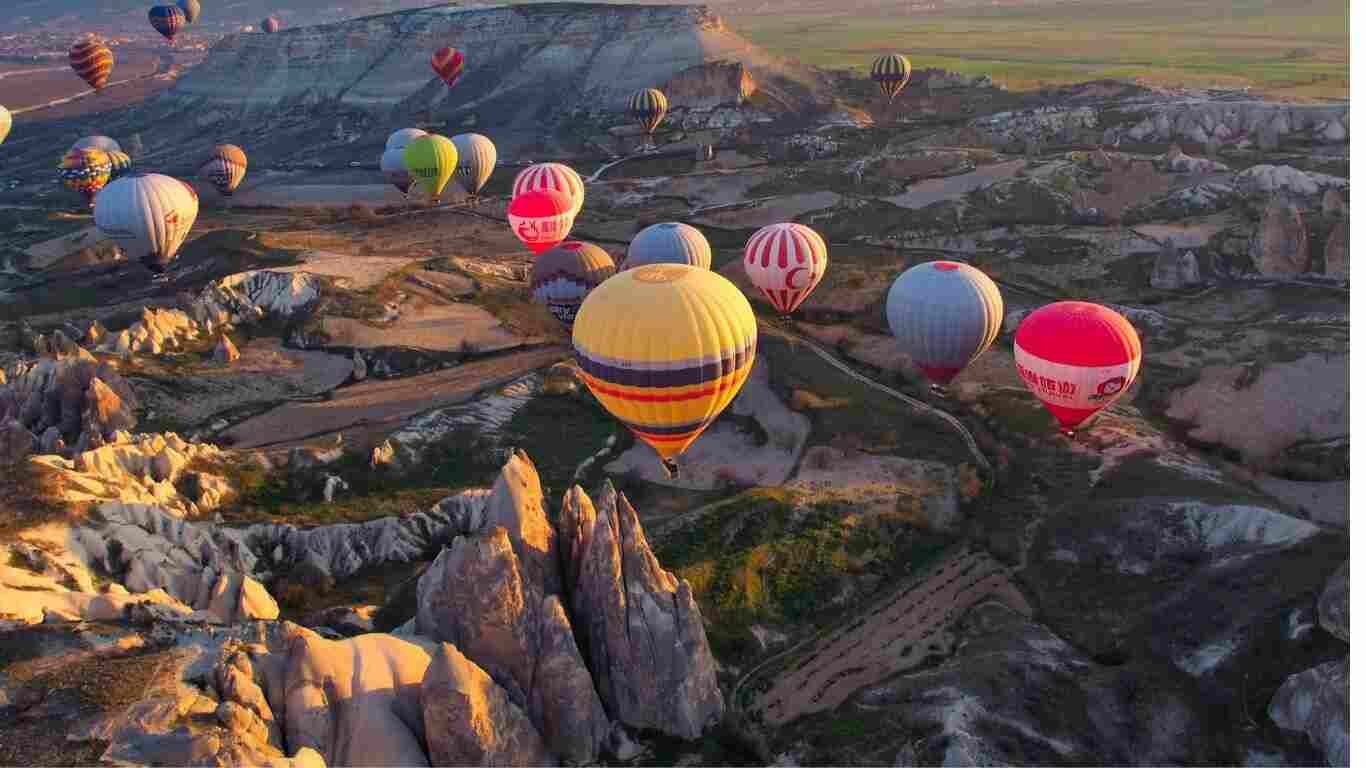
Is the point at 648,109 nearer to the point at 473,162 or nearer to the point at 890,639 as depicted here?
the point at 473,162

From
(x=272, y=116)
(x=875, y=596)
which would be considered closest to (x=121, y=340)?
(x=875, y=596)

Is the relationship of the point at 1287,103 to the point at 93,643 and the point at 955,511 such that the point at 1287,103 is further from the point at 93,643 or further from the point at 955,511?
the point at 93,643

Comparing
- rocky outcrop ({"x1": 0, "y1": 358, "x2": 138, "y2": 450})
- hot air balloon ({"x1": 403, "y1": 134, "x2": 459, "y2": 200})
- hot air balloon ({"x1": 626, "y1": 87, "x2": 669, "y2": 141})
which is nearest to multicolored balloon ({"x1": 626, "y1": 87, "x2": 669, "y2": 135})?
hot air balloon ({"x1": 626, "y1": 87, "x2": 669, "y2": 141})

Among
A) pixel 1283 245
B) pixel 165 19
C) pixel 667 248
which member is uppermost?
pixel 165 19

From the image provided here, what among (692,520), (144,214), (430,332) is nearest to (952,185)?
(430,332)

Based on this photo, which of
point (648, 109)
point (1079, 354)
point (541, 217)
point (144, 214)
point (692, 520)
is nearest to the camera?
point (692, 520)

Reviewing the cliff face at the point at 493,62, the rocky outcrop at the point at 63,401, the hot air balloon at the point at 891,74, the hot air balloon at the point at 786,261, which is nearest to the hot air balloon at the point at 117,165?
the cliff face at the point at 493,62

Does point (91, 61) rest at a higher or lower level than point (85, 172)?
higher
